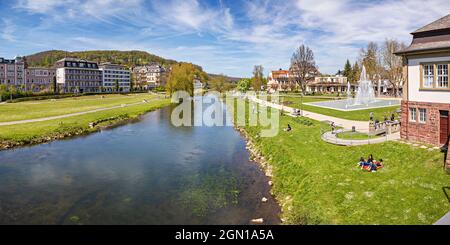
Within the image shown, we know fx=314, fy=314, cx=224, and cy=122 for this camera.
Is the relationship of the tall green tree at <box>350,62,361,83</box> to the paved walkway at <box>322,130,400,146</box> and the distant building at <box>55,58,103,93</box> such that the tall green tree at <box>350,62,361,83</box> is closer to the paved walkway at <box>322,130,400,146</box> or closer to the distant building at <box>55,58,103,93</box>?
the paved walkway at <box>322,130,400,146</box>

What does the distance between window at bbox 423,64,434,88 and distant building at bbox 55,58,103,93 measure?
132068 millimetres

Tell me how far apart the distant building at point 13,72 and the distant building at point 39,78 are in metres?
2.49

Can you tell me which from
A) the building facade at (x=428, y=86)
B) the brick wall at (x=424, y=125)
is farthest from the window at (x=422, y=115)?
the brick wall at (x=424, y=125)

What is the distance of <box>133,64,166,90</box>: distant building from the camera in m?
193

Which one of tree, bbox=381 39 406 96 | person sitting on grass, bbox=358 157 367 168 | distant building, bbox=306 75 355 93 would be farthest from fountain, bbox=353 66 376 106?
person sitting on grass, bbox=358 157 367 168

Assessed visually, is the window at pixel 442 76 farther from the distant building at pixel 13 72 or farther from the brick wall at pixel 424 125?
the distant building at pixel 13 72

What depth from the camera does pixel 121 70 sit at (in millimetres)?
168500

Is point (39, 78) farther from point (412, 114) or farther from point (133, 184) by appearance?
point (412, 114)

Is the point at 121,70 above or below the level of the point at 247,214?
above

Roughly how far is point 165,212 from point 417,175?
1329 centimetres

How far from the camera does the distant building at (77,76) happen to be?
130 m
